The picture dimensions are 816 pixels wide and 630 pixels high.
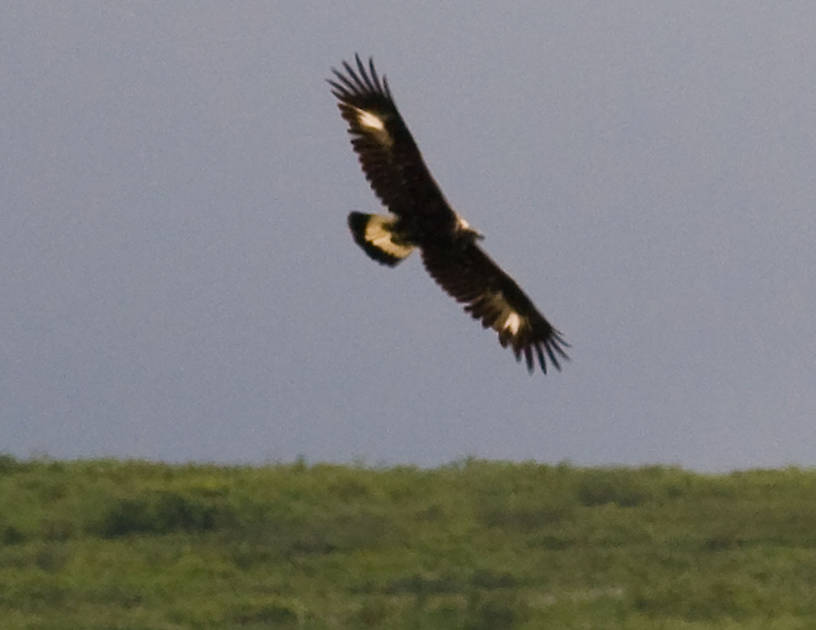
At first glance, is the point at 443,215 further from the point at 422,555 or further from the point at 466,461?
the point at 466,461

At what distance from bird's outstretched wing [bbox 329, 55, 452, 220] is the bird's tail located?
→ 0.44 feet

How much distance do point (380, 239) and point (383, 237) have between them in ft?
0.09

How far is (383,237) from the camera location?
13078 millimetres

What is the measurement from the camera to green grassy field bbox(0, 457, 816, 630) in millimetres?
13258

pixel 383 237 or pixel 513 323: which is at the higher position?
pixel 383 237

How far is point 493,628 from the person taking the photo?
12820 mm

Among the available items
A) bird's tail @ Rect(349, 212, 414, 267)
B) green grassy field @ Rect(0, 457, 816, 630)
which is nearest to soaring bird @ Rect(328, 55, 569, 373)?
bird's tail @ Rect(349, 212, 414, 267)

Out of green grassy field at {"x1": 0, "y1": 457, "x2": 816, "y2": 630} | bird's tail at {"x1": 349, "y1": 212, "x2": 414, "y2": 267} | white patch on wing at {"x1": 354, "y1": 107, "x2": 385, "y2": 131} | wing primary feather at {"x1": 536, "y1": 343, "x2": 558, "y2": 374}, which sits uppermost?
white patch on wing at {"x1": 354, "y1": 107, "x2": 385, "y2": 131}

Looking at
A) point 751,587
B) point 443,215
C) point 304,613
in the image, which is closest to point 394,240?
point 443,215

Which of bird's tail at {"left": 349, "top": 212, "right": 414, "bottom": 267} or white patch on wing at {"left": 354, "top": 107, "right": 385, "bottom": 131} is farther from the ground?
white patch on wing at {"left": 354, "top": 107, "right": 385, "bottom": 131}

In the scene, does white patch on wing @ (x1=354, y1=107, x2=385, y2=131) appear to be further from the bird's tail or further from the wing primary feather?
the wing primary feather

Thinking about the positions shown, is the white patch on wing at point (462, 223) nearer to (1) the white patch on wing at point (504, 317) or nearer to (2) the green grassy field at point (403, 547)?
(1) the white patch on wing at point (504, 317)

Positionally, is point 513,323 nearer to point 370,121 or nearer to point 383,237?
point 383,237

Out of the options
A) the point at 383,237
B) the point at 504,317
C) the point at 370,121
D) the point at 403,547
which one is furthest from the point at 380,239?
the point at 403,547
